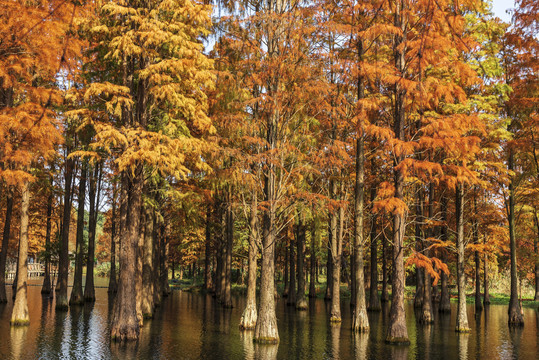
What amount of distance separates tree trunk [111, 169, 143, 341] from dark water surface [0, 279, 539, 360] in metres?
0.71

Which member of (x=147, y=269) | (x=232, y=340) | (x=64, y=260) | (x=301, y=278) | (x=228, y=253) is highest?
(x=228, y=253)

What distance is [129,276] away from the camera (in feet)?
62.1

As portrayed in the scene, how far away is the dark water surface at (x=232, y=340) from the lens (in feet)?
52.0

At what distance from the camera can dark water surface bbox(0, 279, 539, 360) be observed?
15.9 metres

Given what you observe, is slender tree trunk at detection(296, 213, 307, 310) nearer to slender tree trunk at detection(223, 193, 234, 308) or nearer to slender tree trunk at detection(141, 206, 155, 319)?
slender tree trunk at detection(223, 193, 234, 308)

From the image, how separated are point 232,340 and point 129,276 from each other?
4.64 meters

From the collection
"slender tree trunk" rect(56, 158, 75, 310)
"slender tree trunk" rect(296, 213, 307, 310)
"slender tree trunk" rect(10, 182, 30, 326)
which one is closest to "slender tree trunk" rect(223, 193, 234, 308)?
"slender tree trunk" rect(296, 213, 307, 310)

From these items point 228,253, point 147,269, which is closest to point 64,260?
point 147,269

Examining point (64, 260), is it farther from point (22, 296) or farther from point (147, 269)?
point (22, 296)

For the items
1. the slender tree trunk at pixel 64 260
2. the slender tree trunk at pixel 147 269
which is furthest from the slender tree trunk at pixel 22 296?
the slender tree trunk at pixel 64 260

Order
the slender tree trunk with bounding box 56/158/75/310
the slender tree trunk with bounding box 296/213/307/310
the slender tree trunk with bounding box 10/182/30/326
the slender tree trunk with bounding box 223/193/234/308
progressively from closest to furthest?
the slender tree trunk with bounding box 10/182/30/326
the slender tree trunk with bounding box 56/158/75/310
the slender tree trunk with bounding box 223/193/234/308
the slender tree trunk with bounding box 296/213/307/310

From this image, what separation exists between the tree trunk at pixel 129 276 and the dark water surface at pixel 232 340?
0.71 m

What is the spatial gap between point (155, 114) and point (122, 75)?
2.19 meters

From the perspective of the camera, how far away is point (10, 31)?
1581 cm
